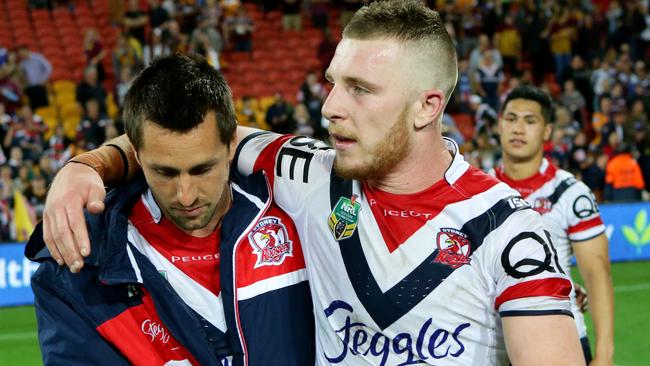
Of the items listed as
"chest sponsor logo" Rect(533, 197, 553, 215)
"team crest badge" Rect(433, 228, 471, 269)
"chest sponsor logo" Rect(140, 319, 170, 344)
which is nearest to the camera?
"team crest badge" Rect(433, 228, 471, 269)

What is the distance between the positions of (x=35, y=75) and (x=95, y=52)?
1239mm

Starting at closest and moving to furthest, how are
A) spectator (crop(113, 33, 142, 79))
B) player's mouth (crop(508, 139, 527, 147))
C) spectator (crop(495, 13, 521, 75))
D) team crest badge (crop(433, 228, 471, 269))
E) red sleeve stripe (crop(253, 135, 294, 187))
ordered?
team crest badge (crop(433, 228, 471, 269))
red sleeve stripe (crop(253, 135, 294, 187))
player's mouth (crop(508, 139, 527, 147))
spectator (crop(113, 33, 142, 79))
spectator (crop(495, 13, 521, 75))

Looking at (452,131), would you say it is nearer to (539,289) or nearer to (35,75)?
(35,75)

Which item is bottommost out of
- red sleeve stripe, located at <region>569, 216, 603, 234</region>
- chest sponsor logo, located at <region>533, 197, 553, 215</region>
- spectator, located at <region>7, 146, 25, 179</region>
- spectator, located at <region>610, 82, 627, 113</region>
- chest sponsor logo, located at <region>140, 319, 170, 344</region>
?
spectator, located at <region>610, 82, 627, 113</region>

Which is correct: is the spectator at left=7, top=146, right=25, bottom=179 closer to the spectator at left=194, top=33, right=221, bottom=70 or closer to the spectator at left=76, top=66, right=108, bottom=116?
the spectator at left=76, top=66, right=108, bottom=116

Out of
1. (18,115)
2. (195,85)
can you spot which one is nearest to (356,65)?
(195,85)

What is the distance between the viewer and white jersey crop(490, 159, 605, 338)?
17.5 feet

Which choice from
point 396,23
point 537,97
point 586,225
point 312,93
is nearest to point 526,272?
point 396,23

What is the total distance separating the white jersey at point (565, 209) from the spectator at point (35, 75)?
485 inches

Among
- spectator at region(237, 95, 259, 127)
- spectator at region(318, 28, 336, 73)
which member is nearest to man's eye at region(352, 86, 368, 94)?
spectator at region(237, 95, 259, 127)

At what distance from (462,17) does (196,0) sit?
5.94m

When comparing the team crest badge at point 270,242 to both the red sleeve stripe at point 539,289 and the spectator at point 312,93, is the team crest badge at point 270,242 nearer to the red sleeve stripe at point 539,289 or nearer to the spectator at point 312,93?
the red sleeve stripe at point 539,289

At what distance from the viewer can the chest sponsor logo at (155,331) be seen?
2.98 meters

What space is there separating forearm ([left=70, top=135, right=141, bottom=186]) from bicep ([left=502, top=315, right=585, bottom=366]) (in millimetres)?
1470
